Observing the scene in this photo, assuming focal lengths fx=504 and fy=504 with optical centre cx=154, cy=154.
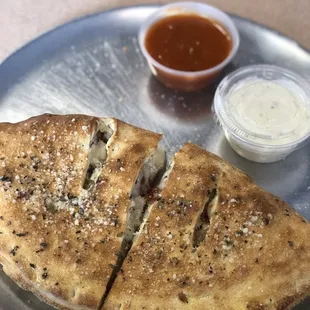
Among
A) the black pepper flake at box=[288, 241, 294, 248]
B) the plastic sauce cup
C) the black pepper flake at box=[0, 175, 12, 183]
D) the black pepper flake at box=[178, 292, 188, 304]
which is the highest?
the black pepper flake at box=[0, 175, 12, 183]

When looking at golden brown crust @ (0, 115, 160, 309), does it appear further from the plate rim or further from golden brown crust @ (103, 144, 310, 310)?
the plate rim

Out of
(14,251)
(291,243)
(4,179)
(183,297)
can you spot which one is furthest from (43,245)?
(291,243)

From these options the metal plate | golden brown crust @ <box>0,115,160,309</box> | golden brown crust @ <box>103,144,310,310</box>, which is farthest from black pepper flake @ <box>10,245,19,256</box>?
the metal plate

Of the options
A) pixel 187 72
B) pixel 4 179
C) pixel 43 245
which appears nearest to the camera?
pixel 43 245

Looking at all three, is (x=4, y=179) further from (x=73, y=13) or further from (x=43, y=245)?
(x=73, y=13)

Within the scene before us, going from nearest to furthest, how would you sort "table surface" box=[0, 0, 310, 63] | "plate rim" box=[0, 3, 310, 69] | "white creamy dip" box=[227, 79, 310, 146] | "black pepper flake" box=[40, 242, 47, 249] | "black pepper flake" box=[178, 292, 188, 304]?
"black pepper flake" box=[178, 292, 188, 304], "black pepper flake" box=[40, 242, 47, 249], "white creamy dip" box=[227, 79, 310, 146], "plate rim" box=[0, 3, 310, 69], "table surface" box=[0, 0, 310, 63]

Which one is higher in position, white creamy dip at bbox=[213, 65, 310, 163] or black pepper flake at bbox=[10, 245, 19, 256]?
black pepper flake at bbox=[10, 245, 19, 256]

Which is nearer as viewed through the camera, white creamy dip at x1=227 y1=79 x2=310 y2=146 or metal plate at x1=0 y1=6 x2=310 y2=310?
white creamy dip at x1=227 y1=79 x2=310 y2=146
